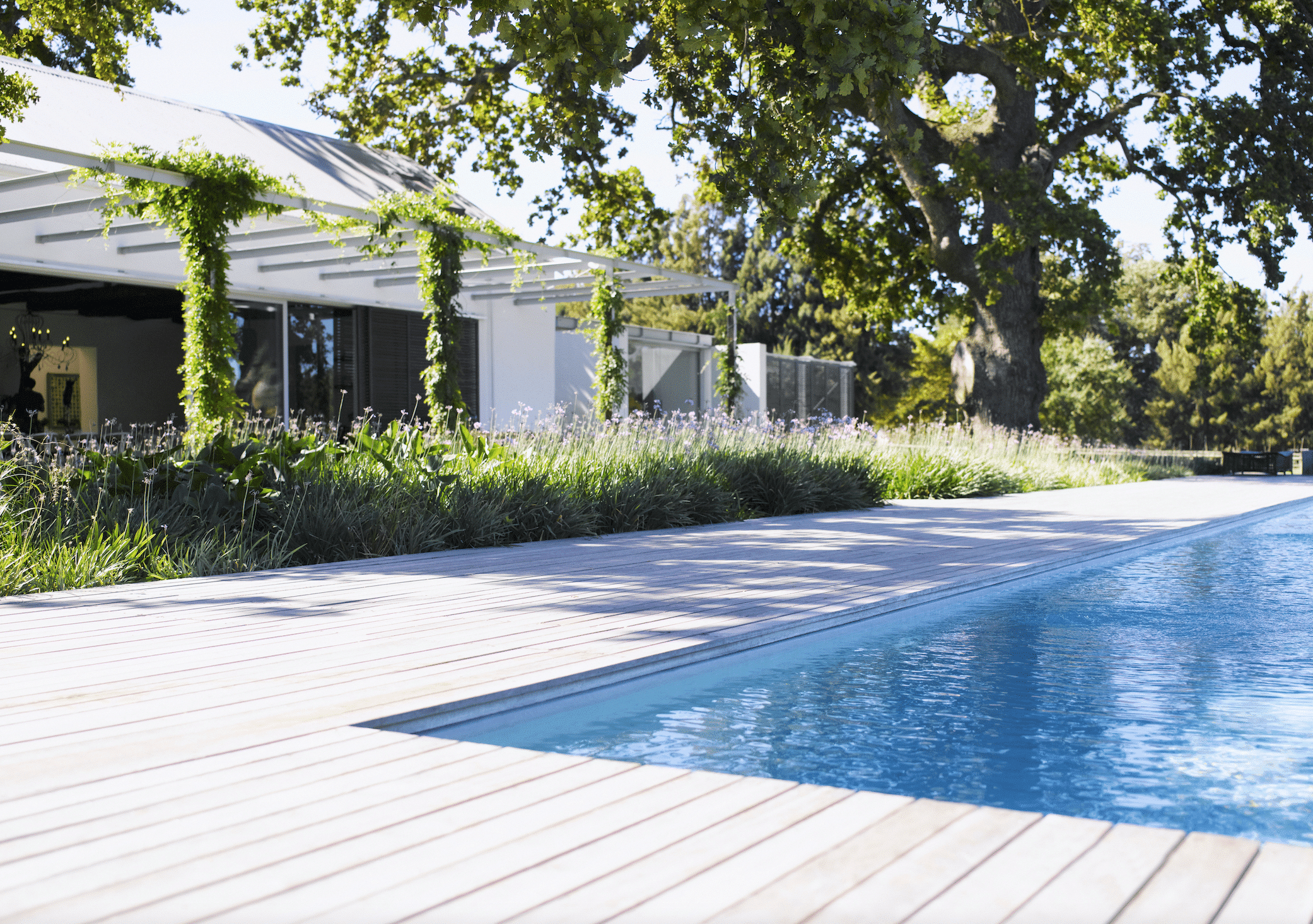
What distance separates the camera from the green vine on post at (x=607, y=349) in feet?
45.2

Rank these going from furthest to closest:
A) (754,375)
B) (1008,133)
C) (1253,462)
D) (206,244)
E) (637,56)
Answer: (754,375)
(1253,462)
(1008,133)
(637,56)
(206,244)

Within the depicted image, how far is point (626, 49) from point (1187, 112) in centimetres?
1366

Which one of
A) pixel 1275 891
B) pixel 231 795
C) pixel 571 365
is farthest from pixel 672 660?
pixel 571 365

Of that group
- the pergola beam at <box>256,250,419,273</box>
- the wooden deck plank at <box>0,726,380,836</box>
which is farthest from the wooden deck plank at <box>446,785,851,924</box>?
the pergola beam at <box>256,250,419,273</box>

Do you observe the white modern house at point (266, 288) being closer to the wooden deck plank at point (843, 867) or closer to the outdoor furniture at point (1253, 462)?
the wooden deck plank at point (843, 867)

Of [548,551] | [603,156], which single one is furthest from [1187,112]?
[548,551]

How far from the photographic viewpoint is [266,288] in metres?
13.7

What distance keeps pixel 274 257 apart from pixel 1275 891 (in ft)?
45.2

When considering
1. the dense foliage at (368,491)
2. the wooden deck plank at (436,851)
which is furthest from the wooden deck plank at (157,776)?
the dense foliage at (368,491)

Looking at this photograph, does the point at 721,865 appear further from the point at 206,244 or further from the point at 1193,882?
the point at 206,244

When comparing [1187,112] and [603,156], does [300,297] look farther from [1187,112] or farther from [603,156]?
[1187,112]

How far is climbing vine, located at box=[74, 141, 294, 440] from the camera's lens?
30.0ft

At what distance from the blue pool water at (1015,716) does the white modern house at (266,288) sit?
7.59 metres

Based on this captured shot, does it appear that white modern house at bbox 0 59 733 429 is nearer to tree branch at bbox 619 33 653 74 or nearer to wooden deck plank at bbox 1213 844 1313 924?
tree branch at bbox 619 33 653 74
